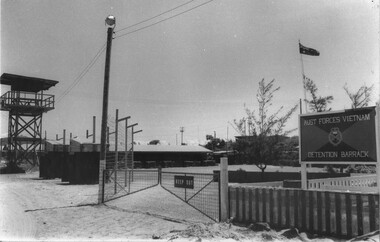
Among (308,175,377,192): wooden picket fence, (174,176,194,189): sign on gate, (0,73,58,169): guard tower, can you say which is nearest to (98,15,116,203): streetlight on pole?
(174,176,194,189): sign on gate

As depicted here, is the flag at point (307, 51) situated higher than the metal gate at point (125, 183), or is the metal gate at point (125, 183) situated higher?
the flag at point (307, 51)

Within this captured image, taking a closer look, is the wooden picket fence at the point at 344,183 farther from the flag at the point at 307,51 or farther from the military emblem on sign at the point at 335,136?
the flag at the point at 307,51

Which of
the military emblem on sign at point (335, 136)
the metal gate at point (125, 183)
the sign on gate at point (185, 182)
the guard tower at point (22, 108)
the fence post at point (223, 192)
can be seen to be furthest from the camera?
the guard tower at point (22, 108)

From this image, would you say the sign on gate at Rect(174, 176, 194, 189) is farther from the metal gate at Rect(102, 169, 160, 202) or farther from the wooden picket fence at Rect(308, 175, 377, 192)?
the wooden picket fence at Rect(308, 175, 377, 192)

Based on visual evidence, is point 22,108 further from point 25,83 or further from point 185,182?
point 185,182

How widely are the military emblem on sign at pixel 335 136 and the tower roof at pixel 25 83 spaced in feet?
124

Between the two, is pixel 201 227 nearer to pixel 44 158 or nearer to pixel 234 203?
pixel 234 203

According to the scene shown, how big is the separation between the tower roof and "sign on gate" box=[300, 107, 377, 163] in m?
37.1

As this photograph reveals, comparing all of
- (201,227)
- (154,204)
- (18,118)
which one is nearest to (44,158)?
(18,118)

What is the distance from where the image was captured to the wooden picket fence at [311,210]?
24.8ft

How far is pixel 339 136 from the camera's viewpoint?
904cm

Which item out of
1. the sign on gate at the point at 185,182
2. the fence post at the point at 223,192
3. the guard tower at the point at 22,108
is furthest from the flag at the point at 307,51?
the guard tower at the point at 22,108

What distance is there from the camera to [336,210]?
784cm

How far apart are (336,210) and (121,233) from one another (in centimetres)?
472
